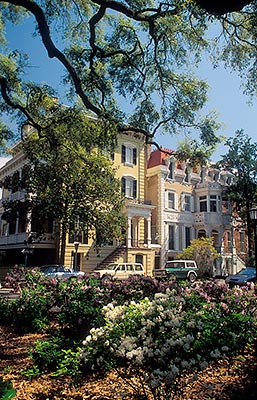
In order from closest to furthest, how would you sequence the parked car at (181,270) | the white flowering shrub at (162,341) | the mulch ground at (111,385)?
the white flowering shrub at (162,341)
the mulch ground at (111,385)
the parked car at (181,270)

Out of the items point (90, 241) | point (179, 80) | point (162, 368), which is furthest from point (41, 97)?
point (90, 241)

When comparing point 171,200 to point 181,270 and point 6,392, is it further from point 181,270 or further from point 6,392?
point 6,392

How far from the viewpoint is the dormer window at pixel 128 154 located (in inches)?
1356

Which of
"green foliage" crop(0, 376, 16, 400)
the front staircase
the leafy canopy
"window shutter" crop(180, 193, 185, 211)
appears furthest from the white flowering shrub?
"window shutter" crop(180, 193, 185, 211)

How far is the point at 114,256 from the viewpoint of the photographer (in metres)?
30.6

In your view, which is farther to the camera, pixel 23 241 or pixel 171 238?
pixel 171 238

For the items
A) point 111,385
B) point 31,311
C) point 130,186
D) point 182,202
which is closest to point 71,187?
point 31,311

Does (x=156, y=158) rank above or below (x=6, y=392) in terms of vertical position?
above

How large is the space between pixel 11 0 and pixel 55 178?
10344mm

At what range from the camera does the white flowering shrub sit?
336 centimetres

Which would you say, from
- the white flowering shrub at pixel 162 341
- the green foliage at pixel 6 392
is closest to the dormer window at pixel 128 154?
the white flowering shrub at pixel 162 341

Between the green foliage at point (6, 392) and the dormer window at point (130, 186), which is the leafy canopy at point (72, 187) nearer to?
the dormer window at point (130, 186)

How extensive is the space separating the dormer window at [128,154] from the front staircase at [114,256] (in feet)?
28.1

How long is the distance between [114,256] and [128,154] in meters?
10.4
